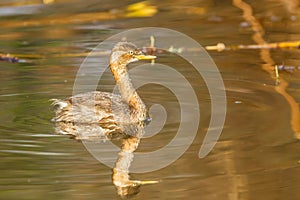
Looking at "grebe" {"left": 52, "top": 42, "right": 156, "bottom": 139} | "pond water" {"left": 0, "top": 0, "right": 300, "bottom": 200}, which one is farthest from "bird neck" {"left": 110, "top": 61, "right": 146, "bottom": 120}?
"pond water" {"left": 0, "top": 0, "right": 300, "bottom": 200}

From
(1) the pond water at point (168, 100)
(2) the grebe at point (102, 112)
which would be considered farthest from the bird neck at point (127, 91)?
(1) the pond water at point (168, 100)

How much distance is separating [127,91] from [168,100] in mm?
424

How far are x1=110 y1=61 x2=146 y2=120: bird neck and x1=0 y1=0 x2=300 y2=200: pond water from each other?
285mm

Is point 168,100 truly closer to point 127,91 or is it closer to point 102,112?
point 127,91

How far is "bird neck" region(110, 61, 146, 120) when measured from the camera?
7926 mm

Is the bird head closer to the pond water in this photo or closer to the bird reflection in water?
the bird reflection in water

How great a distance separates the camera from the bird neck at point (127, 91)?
26.0 ft

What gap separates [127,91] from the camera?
8141mm

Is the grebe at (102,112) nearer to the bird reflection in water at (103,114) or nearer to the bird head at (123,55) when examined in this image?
the bird reflection in water at (103,114)

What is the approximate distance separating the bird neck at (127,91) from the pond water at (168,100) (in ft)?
0.93

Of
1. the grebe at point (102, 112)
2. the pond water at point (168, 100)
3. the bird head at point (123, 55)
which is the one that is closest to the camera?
the pond water at point (168, 100)

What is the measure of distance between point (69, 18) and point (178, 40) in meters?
2.21

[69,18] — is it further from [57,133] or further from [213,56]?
[57,133]

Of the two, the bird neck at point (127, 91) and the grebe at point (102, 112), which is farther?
the bird neck at point (127, 91)
